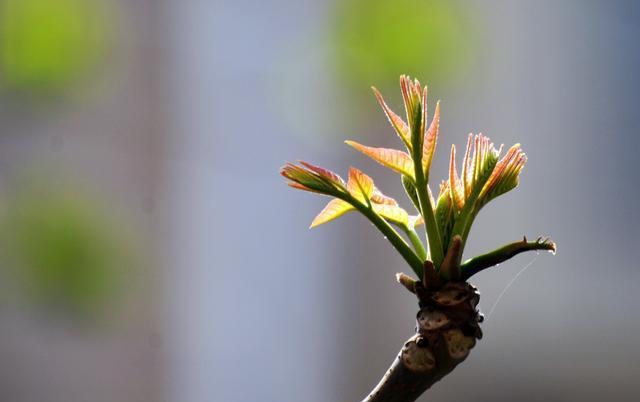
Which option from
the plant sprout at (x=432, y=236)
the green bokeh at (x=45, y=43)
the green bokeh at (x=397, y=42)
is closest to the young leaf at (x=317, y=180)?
the plant sprout at (x=432, y=236)

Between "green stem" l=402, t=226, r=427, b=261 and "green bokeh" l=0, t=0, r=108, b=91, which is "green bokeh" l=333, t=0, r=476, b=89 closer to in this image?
"green bokeh" l=0, t=0, r=108, b=91

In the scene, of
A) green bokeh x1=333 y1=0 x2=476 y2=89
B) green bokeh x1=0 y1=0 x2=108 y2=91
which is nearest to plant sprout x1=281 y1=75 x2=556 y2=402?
green bokeh x1=0 y1=0 x2=108 y2=91

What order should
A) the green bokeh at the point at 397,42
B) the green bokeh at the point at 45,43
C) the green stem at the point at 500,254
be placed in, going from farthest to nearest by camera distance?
1. the green bokeh at the point at 397,42
2. the green bokeh at the point at 45,43
3. the green stem at the point at 500,254

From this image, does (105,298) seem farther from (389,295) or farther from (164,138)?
(389,295)

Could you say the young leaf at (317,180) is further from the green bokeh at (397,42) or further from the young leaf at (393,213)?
the green bokeh at (397,42)

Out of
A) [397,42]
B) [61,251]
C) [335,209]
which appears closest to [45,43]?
[61,251]

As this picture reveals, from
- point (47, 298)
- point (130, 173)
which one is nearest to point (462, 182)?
point (47, 298)

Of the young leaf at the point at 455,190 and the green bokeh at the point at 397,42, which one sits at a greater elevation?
the green bokeh at the point at 397,42

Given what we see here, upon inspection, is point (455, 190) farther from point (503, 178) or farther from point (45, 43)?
point (45, 43)

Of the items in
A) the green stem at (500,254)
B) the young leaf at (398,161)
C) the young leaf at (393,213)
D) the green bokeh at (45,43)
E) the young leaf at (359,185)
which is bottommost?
the green stem at (500,254)
